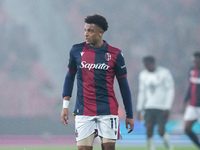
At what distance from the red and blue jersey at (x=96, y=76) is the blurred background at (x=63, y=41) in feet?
85.9

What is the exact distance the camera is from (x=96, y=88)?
5.78 metres

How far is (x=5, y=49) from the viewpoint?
3816 centimetres

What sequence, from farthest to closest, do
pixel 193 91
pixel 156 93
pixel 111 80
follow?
pixel 156 93, pixel 193 91, pixel 111 80

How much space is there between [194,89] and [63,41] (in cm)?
2682

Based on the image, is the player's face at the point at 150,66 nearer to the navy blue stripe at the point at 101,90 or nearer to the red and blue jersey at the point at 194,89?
the red and blue jersey at the point at 194,89

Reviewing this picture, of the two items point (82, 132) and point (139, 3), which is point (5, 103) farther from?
point (82, 132)

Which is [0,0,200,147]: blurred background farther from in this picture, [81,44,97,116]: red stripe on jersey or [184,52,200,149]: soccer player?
[81,44,97,116]: red stripe on jersey

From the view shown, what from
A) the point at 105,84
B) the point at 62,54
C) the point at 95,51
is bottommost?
the point at 105,84

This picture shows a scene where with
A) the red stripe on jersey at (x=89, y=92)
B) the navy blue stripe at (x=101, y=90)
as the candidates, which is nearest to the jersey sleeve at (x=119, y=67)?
the navy blue stripe at (x=101, y=90)

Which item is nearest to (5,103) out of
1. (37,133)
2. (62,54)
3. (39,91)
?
(39,91)

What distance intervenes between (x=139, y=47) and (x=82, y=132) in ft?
106

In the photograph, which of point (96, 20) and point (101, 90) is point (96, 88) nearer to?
point (101, 90)

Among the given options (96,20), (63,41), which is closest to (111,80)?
(96,20)

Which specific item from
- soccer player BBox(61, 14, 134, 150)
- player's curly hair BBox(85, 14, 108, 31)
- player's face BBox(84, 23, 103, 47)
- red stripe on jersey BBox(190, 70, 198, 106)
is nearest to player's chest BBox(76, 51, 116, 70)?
soccer player BBox(61, 14, 134, 150)
